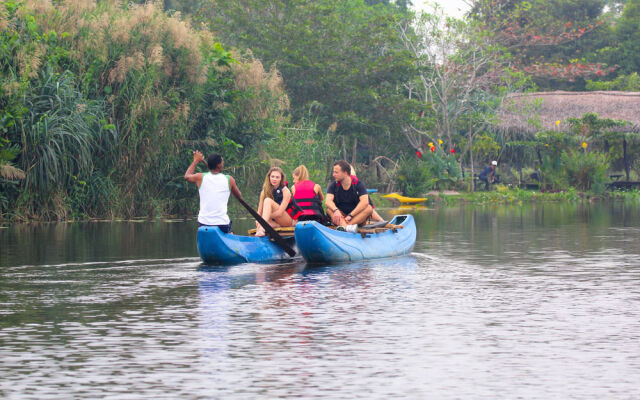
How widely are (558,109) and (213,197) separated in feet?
118

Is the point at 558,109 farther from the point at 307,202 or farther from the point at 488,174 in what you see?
the point at 307,202

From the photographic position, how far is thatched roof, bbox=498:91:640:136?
46969 mm

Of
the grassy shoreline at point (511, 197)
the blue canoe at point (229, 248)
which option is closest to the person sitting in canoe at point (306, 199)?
the blue canoe at point (229, 248)

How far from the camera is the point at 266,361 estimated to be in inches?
309

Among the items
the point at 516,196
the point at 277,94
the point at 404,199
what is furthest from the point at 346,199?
the point at 516,196

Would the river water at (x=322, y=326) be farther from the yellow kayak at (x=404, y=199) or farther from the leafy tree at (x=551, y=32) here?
the leafy tree at (x=551, y=32)

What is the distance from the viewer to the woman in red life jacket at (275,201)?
16.9 metres

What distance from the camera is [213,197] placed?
15375 millimetres

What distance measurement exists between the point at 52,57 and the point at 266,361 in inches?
756

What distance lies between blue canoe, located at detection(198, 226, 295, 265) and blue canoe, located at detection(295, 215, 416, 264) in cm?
72

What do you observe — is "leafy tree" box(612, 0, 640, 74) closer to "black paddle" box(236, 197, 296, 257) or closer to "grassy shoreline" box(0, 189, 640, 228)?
"grassy shoreline" box(0, 189, 640, 228)

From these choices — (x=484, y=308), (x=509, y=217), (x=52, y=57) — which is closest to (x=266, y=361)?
(x=484, y=308)

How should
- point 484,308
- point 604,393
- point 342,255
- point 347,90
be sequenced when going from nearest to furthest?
point 604,393, point 484,308, point 342,255, point 347,90

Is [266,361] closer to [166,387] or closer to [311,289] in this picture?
[166,387]
